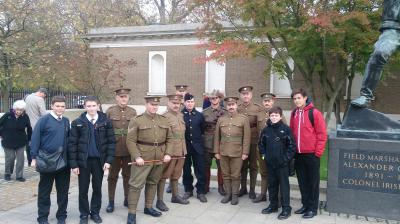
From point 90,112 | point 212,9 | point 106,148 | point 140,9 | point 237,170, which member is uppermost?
point 140,9

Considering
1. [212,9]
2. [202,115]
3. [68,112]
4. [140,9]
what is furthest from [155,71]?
[202,115]

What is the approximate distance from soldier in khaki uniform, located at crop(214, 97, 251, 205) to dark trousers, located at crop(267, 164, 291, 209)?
2.04ft

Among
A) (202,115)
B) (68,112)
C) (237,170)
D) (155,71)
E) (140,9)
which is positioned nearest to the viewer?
(237,170)

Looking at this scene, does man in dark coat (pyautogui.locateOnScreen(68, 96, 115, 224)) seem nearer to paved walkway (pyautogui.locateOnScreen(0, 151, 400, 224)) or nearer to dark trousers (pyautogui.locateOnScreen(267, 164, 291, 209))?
paved walkway (pyautogui.locateOnScreen(0, 151, 400, 224))

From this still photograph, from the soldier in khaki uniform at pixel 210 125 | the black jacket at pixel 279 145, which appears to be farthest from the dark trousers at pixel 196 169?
the black jacket at pixel 279 145

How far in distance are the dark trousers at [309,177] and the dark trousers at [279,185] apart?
25cm

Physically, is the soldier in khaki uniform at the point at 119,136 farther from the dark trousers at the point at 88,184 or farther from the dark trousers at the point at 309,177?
the dark trousers at the point at 309,177

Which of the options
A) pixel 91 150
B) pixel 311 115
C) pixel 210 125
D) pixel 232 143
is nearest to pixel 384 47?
pixel 311 115

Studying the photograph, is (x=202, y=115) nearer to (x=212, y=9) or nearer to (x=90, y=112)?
(x=90, y=112)

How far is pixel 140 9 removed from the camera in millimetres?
34375

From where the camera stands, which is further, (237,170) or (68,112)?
(68,112)

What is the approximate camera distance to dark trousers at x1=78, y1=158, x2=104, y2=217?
5641 millimetres

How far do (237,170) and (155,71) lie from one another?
1730 cm

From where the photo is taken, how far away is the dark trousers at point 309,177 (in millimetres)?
6004
